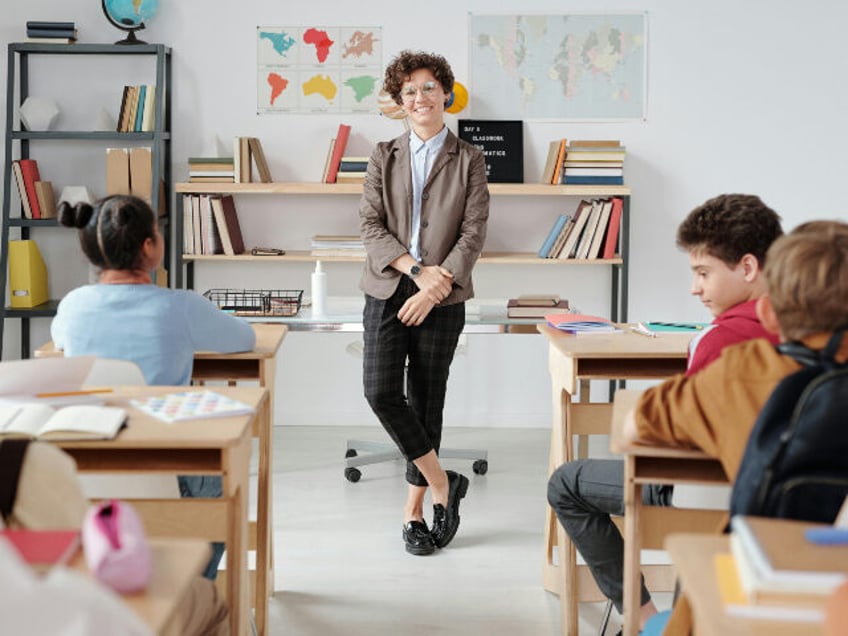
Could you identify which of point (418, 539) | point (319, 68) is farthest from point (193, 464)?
point (319, 68)

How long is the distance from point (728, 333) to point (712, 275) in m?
0.21

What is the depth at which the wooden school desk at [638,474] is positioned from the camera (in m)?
2.30

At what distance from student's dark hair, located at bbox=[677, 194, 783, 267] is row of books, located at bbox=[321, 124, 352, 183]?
9.49 ft

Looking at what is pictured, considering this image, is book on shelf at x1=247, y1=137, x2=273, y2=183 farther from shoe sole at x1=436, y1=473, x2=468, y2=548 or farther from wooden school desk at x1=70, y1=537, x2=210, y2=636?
wooden school desk at x1=70, y1=537, x2=210, y2=636

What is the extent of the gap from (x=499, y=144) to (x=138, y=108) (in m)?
1.64

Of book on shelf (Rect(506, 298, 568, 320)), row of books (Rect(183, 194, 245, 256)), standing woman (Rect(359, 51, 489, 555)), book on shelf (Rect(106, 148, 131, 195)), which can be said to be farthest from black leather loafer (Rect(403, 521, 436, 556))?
book on shelf (Rect(106, 148, 131, 195))

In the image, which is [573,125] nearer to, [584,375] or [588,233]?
[588,233]

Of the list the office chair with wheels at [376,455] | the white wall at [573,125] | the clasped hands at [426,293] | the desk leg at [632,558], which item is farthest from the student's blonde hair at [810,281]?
the white wall at [573,125]

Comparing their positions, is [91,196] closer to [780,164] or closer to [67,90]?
[67,90]

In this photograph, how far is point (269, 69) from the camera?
5.54m

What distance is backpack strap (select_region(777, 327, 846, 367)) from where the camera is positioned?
190cm

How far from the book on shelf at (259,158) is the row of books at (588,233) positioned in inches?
51.3

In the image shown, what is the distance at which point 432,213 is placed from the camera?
3857 mm

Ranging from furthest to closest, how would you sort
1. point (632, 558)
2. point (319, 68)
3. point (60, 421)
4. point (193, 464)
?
1. point (319, 68)
2. point (632, 558)
3. point (193, 464)
4. point (60, 421)
